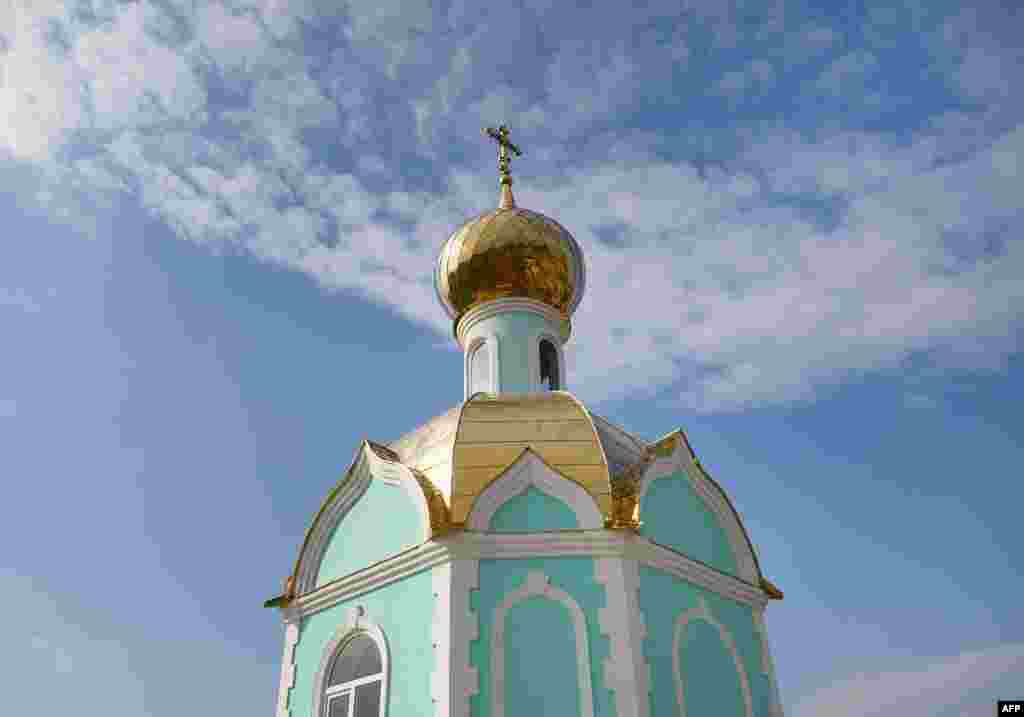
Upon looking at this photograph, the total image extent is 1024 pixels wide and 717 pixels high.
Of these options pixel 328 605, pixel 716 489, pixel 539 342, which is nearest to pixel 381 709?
pixel 328 605

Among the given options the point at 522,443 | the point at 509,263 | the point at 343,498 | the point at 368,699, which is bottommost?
the point at 368,699

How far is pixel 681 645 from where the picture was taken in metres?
8.98

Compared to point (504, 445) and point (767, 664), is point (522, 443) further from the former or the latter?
point (767, 664)

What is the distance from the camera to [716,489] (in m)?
10.7

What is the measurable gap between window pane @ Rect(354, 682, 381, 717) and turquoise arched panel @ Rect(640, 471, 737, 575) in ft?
10.2

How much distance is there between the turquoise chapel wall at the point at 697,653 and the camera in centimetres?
855

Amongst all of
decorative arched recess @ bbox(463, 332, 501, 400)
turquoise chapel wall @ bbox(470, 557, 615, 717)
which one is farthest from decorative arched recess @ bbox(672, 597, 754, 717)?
decorative arched recess @ bbox(463, 332, 501, 400)

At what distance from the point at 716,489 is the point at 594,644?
10.0 ft

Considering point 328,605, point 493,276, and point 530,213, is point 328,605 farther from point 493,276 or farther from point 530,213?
point 530,213

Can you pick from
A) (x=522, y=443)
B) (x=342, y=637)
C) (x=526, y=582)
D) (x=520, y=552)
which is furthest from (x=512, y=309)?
(x=342, y=637)

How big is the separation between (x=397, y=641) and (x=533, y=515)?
181 cm

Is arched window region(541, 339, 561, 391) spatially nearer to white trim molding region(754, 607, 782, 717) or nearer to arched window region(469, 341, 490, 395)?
arched window region(469, 341, 490, 395)

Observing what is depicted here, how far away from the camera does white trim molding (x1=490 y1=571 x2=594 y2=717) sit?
8.10 metres

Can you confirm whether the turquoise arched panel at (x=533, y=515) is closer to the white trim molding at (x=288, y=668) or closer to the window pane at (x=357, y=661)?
the window pane at (x=357, y=661)
